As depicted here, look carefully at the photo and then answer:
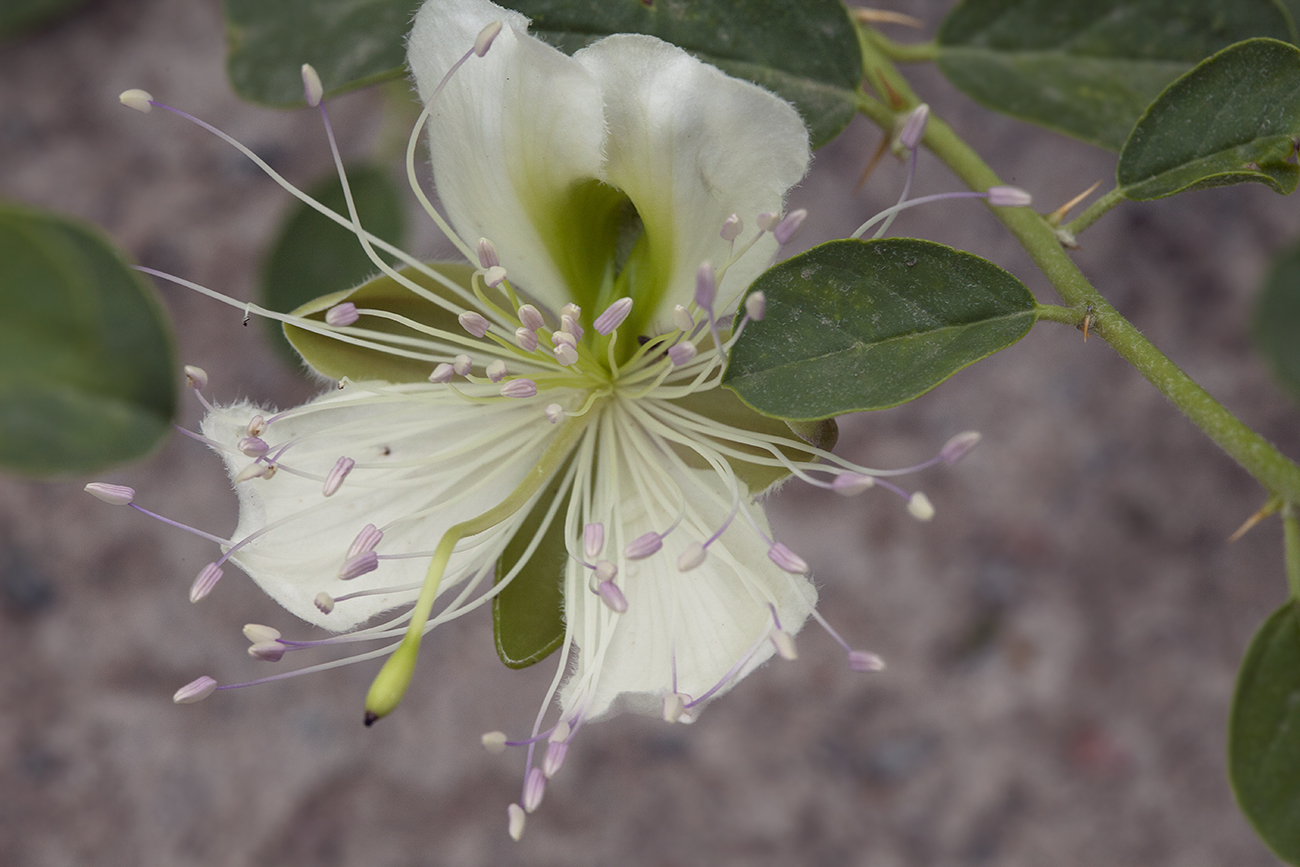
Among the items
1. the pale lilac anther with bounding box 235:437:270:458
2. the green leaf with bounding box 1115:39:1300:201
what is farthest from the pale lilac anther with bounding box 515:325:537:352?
the green leaf with bounding box 1115:39:1300:201

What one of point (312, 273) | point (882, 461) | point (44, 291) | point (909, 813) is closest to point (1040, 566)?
point (882, 461)

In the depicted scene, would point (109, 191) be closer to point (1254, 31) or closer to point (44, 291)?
point (44, 291)

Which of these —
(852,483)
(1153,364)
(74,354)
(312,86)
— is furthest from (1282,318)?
(74,354)

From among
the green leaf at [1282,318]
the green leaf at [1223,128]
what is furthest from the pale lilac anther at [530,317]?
the green leaf at [1282,318]

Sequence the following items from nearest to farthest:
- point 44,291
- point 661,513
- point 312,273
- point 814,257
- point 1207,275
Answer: point 814,257 < point 661,513 < point 44,291 < point 312,273 < point 1207,275

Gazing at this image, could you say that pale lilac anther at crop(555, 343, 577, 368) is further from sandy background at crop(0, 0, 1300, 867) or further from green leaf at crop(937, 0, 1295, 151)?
sandy background at crop(0, 0, 1300, 867)
